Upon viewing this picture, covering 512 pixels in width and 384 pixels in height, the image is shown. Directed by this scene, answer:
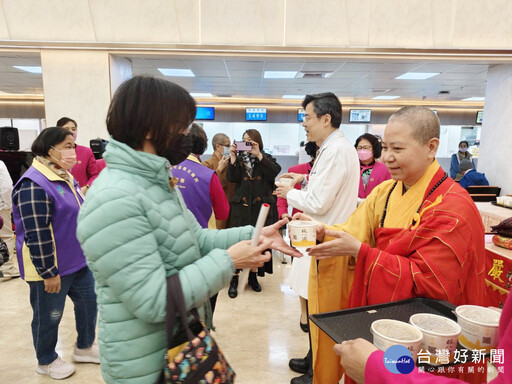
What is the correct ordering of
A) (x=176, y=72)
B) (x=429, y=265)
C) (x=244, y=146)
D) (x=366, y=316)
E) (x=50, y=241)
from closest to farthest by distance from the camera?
(x=366, y=316), (x=429, y=265), (x=50, y=241), (x=244, y=146), (x=176, y=72)

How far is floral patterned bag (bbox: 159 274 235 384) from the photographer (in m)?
0.91

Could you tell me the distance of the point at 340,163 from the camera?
2125mm

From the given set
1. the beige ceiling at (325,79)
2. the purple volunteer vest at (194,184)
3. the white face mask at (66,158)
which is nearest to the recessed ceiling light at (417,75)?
the beige ceiling at (325,79)

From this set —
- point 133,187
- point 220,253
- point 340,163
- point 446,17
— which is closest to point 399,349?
point 220,253

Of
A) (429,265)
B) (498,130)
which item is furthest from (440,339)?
(498,130)

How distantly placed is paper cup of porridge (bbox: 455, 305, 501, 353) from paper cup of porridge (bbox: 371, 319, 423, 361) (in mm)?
157

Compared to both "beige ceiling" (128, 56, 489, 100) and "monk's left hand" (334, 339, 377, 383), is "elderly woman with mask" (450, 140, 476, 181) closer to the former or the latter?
"beige ceiling" (128, 56, 489, 100)

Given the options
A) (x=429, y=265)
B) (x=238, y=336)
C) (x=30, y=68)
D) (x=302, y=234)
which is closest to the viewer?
(x=429, y=265)

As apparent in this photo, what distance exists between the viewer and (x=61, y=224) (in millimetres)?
2186

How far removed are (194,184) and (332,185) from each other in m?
0.97

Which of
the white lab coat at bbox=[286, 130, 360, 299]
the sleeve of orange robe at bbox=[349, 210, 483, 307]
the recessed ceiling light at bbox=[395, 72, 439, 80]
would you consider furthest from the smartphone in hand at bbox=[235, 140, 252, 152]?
the recessed ceiling light at bbox=[395, 72, 439, 80]

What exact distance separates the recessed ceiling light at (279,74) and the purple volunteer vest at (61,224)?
515 cm

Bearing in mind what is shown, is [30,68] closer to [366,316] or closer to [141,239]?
[141,239]

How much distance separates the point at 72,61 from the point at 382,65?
486 cm
